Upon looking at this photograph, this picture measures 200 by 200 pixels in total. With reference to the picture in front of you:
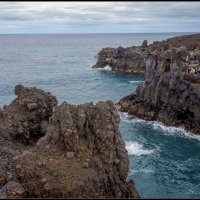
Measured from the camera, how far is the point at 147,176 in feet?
185

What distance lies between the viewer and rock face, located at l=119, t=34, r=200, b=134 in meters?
79.2

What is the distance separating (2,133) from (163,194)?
793 inches

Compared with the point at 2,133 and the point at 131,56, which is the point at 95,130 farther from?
the point at 131,56

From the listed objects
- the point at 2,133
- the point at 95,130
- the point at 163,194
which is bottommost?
the point at 163,194

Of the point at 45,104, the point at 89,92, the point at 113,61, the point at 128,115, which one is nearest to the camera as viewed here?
the point at 45,104

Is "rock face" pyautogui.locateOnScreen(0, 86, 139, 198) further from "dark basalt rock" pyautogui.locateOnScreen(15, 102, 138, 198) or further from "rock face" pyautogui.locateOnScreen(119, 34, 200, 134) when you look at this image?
"rock face" pyautogui.locateOnScreen(119, 34, 200, 134)

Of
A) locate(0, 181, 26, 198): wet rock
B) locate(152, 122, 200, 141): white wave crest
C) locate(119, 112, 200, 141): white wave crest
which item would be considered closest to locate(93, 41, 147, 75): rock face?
locate(119, 112, 200, 141): white wave crest

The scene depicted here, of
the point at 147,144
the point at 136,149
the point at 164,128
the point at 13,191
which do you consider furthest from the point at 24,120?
the point at 164,128

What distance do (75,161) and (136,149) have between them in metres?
35.9

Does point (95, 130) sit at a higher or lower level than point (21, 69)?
higher

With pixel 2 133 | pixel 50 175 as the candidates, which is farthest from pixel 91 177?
pixel 2 133

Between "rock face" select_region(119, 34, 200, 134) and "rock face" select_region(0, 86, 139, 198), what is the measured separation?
146 feet

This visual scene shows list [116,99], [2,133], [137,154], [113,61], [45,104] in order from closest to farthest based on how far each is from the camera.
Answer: [2,133]
[45,104]
[137,154]
[116,99]
[113,61]

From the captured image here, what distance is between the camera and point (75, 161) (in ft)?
108
